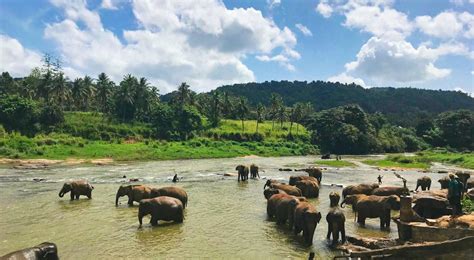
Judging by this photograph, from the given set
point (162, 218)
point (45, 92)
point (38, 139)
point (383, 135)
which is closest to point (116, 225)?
point (162, 218)

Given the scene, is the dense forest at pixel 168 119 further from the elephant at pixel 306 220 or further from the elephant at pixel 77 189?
the elephant at pixel 306 220

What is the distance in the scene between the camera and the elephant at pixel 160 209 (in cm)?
2148

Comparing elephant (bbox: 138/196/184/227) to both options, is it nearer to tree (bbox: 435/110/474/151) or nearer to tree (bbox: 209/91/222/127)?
tree (bbox: 209/91/222/127)

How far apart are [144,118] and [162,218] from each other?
100628mm

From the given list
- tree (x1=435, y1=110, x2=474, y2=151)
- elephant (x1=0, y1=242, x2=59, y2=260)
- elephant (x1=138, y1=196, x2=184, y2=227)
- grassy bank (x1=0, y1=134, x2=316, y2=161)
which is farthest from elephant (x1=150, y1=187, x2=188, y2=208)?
tree (x1=435, y1=110, x2=474, y2=151)

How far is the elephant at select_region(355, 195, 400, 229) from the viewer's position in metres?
20.8

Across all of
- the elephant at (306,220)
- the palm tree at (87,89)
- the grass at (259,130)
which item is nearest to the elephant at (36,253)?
the elephant at (306,220)

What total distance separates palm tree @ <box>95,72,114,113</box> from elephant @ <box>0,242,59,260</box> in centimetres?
10818

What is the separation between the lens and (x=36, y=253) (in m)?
13.5

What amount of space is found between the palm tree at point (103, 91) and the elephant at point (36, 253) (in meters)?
108

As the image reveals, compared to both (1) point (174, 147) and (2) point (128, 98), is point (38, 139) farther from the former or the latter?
(2) point (128, 98)

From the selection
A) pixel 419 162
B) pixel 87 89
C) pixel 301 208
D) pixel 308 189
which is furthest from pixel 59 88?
pixel 301 208

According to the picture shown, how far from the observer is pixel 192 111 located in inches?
4604

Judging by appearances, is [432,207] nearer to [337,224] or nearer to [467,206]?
[467,206]
